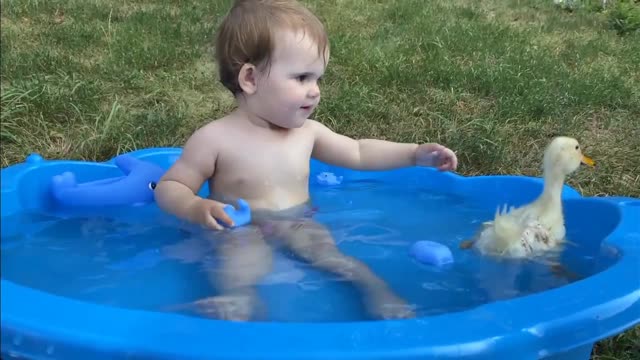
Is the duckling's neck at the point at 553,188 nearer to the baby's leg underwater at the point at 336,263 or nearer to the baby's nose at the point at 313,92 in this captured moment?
the baby's leg underwater at the point at 336,263

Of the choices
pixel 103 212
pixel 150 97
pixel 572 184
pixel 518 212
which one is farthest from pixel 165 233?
pixel 572 184

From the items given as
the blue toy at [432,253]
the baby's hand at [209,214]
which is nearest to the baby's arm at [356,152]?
the blue toy at [432,253]

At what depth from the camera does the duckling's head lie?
178 cm

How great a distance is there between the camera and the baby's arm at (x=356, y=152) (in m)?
2.18

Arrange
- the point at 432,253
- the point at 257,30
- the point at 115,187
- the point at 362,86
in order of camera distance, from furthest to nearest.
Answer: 1. the point at 362,86
2. the point at 115,187
3. the point at 257,30
4. the point at 432,253

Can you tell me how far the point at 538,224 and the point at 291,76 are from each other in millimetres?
702

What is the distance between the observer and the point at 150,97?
3.00 metres

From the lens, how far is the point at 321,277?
5.46 feet

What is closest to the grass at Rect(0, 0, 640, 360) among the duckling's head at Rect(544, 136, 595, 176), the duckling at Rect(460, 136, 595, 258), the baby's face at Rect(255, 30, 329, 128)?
the duckling at Rect(460, 136, 595, 258)

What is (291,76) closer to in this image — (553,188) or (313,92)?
(313,92)

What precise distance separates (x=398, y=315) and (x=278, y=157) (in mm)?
719

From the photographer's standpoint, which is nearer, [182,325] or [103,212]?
[182,325]

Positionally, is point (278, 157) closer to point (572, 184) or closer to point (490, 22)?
point (572, 184)

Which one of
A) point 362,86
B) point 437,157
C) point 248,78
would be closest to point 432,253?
point 437,157
